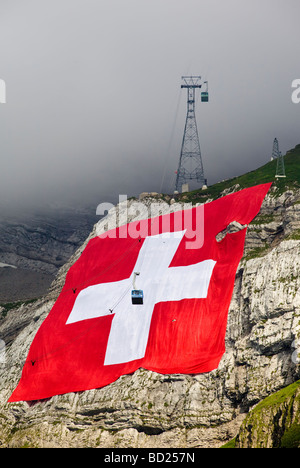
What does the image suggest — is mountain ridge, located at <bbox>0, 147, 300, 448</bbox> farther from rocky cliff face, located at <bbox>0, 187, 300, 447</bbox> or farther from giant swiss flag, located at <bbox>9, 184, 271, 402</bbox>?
giant swiss flag, located at <bbox>9, 184, 271, 402</bbox>

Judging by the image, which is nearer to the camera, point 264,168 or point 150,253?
point 150,253

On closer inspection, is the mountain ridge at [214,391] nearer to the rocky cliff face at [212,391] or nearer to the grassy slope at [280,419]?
the rocky cliff face at [212,391]

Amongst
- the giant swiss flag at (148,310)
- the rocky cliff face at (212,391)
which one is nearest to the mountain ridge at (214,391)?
the rocky cliff face at (212,391)

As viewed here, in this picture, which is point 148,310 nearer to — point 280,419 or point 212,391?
point 212,391
